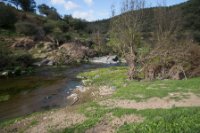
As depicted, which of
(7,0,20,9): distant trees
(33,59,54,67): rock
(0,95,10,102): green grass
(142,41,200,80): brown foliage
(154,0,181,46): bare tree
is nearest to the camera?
(0,95,10,102): green grass

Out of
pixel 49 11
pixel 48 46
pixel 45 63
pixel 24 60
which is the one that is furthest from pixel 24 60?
pixel 49 11

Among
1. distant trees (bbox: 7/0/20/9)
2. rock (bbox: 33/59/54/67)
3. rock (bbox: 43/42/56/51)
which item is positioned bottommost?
rock (bbox: 33/59/54/67)

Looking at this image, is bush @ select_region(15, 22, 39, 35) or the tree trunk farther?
bush @ select_region(15, 22, 39, 35)

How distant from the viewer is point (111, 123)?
41.2ft

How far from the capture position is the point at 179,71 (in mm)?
26047

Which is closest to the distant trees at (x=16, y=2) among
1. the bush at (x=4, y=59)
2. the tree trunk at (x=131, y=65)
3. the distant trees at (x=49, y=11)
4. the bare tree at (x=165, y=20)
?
the distant trees at (x=49, y=11)

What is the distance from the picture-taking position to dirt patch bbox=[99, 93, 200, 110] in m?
14.7

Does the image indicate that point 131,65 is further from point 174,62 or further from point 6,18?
point 6,18

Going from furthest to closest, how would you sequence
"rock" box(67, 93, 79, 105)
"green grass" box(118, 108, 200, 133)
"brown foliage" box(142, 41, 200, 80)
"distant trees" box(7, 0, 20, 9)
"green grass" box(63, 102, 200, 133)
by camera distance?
1. "distant trees" box(7, 0, 20, 9)
2. "brown foliage" box(142, 41, 200, 80)
3. "rock" box(67, 93, 79, 105)
4. "green grass" box(63, 102, 200, 133)
5. "green grass" box(118, 108, 200, 133)

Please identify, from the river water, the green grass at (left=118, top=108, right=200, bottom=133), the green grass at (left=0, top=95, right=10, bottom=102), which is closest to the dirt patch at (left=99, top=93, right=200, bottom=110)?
the green grass at (left=118, top=108, right=200, bottom=133)

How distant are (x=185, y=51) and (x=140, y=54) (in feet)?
19.0

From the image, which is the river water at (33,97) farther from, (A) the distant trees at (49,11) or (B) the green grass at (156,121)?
(A) the distant trees at (49,11)

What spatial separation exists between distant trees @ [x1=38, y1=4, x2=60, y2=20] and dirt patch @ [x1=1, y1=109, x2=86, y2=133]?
Answer: 100199mm

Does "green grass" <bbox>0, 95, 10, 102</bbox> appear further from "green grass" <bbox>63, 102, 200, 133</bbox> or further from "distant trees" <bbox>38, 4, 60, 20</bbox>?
"distant trees" <bbox>38, 4, 60, 20</bbox>
